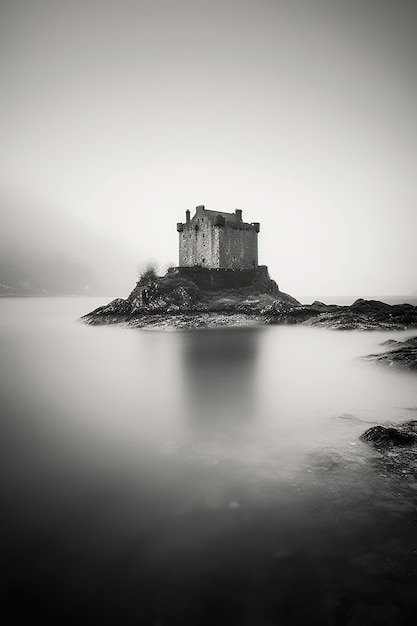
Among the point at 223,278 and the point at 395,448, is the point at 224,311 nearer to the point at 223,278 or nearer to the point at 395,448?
the point at 223,278

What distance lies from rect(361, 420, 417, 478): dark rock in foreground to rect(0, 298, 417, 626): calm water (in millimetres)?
293

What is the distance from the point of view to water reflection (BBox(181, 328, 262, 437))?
40.1 feet

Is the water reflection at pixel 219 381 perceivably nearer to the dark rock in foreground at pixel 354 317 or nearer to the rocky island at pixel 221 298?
the rocky island at pixel 221 298

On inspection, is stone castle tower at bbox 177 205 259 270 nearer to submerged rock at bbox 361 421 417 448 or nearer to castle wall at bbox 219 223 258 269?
castle wall at bbox 219 223 258 269

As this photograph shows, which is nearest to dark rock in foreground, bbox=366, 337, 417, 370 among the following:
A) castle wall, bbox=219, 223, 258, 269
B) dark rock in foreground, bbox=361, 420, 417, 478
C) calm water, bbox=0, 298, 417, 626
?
calm water, bbox=0, 298, 417, 626

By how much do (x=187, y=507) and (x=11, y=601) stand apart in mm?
3004

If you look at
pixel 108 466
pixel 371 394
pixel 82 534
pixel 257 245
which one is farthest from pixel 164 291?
pixel 82 534

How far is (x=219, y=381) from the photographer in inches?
705

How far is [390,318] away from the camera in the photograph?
35.9 metres

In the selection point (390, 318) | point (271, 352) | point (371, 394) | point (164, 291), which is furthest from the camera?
point (164, 291)

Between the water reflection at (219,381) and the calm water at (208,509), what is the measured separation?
14cm

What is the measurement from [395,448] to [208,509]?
4.74 metres

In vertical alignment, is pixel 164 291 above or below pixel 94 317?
above

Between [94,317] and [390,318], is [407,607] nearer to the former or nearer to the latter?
[390,318]
